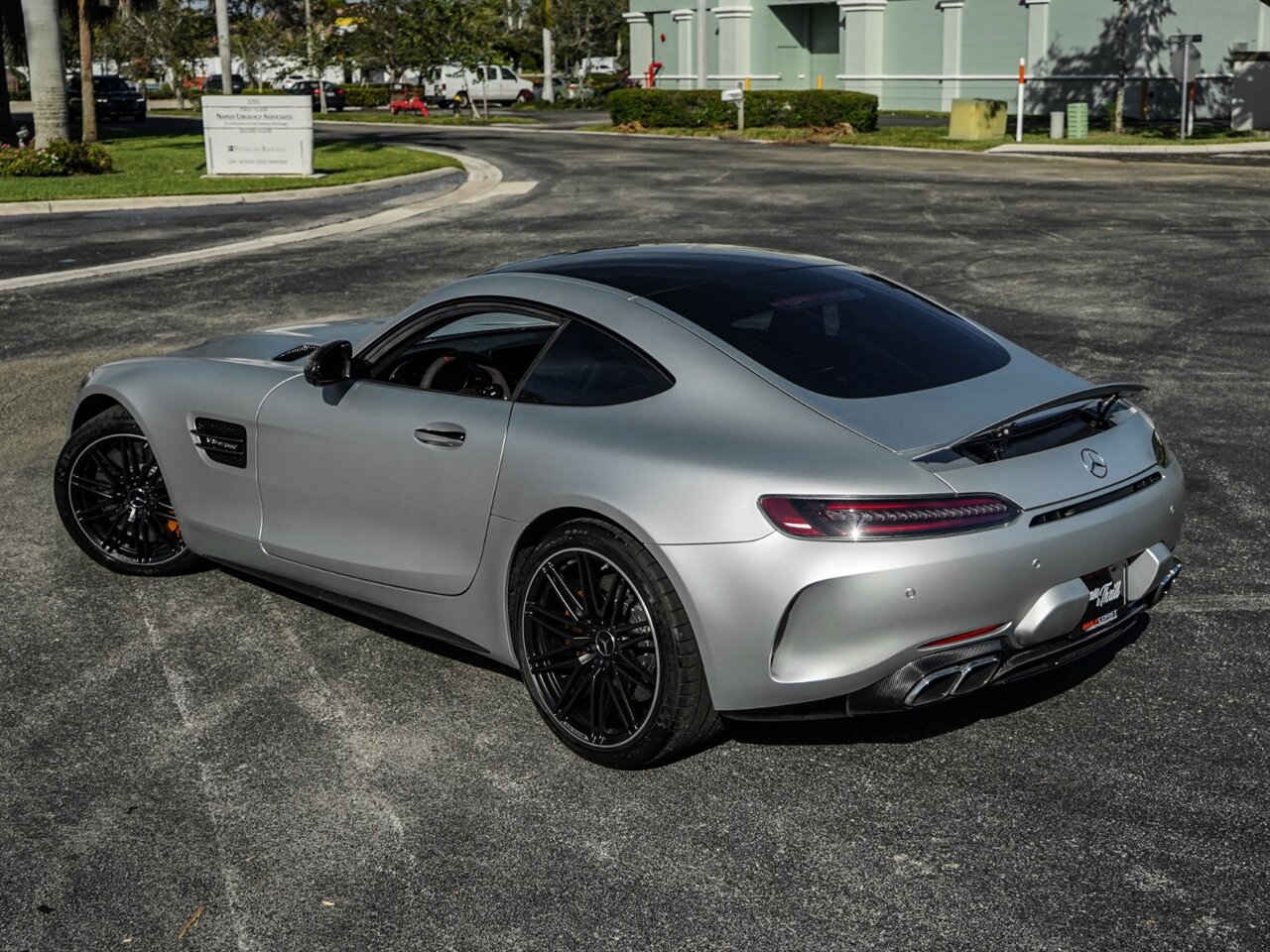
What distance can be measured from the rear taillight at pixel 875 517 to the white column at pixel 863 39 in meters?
52.2

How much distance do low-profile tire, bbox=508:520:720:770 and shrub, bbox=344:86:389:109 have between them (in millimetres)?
70530

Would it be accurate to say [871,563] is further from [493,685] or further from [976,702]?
[493,685]

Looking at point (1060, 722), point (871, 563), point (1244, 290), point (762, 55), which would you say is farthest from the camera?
point (762, 55)

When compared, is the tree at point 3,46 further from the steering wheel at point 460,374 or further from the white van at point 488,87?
the steering wheel at point 460,374

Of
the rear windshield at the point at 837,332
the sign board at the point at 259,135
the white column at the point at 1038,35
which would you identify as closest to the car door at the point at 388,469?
the rear windshield at the point at 837,332

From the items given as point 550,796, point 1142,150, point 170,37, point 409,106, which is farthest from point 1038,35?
point 550,796

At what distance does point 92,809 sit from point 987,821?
2.62 m

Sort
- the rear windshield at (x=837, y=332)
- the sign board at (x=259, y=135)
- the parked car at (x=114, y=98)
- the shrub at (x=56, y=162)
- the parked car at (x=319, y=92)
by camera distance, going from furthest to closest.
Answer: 1. the parked car at (x=319, y=92)
2. the parked car at (x=114, y=98)
3. the shrub at (x=56, y=162)
4. the sign board at (x=259, y=135)
5. the rear windshield at (x=837, y=332)

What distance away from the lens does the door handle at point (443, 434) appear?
505 centimetres

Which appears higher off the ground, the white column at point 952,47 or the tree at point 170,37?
the tree at point 170,37

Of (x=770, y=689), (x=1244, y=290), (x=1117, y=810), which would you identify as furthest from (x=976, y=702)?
(x=1244, y=290)

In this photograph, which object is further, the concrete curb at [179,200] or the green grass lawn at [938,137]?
the green grass lawn at [938,137]

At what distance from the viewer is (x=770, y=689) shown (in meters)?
4.23

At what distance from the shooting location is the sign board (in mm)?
26281
